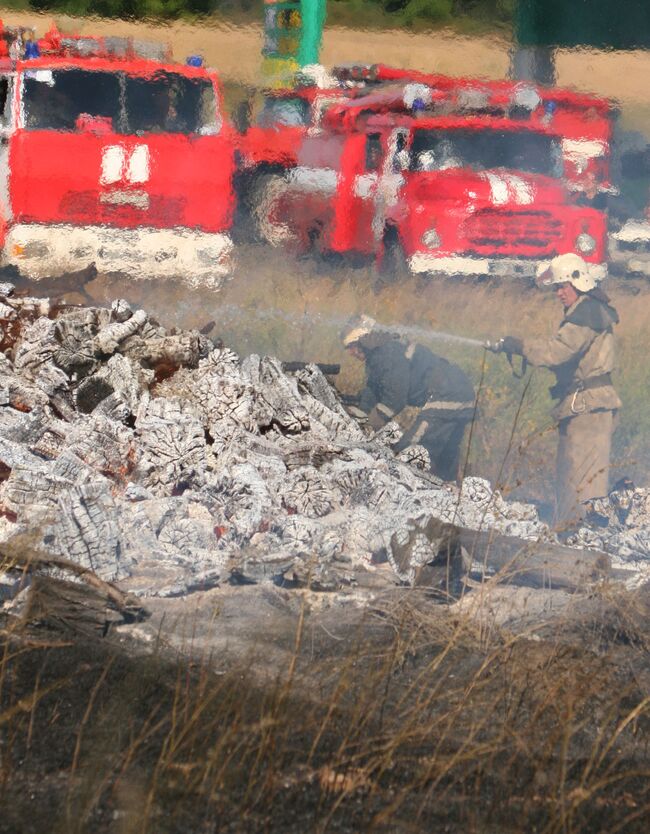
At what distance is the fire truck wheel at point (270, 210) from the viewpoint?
8648 millimetres

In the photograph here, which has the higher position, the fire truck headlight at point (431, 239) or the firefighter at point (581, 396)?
the fire truck headlight at point (431, 239)

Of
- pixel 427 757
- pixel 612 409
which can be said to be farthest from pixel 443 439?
pixel 427 757

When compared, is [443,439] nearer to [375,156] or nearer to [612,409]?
[612,409]

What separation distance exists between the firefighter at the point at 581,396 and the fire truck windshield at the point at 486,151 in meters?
1.59

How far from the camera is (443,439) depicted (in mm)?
7523

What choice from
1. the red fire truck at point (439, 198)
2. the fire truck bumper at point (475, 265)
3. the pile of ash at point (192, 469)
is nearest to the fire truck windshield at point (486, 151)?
the red fire truck at point (439, 198)

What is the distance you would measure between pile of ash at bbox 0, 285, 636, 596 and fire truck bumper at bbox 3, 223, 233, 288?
64 cm

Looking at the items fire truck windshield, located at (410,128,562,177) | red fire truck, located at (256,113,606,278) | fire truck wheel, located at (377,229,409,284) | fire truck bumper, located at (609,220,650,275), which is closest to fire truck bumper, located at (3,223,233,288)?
red fire truck, located at (256,113,606,278)

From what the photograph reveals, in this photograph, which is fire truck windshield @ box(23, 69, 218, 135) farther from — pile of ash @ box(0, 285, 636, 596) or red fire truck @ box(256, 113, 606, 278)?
pile of ash @ box(0, 285, 636, 596)

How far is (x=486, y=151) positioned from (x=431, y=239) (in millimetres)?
852

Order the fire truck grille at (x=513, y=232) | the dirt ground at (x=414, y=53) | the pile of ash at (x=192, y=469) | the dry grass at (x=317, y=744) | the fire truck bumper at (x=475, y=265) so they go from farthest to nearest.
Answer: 1. the dirt ground at (x=414, y=53)
2. the fire truck bumper at (x=475, y=265)
3. the fire truck grille at (x=513, y=232)
4. the pile of ash at (x=192, y=469)
5. the dry grass at (x=317, y=744)

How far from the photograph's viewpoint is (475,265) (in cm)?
859

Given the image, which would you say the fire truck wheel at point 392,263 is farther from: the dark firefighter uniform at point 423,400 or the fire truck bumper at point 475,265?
the dark firefighter uniform at point 423,400

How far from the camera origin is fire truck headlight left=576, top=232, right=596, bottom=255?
8617 millimetres
